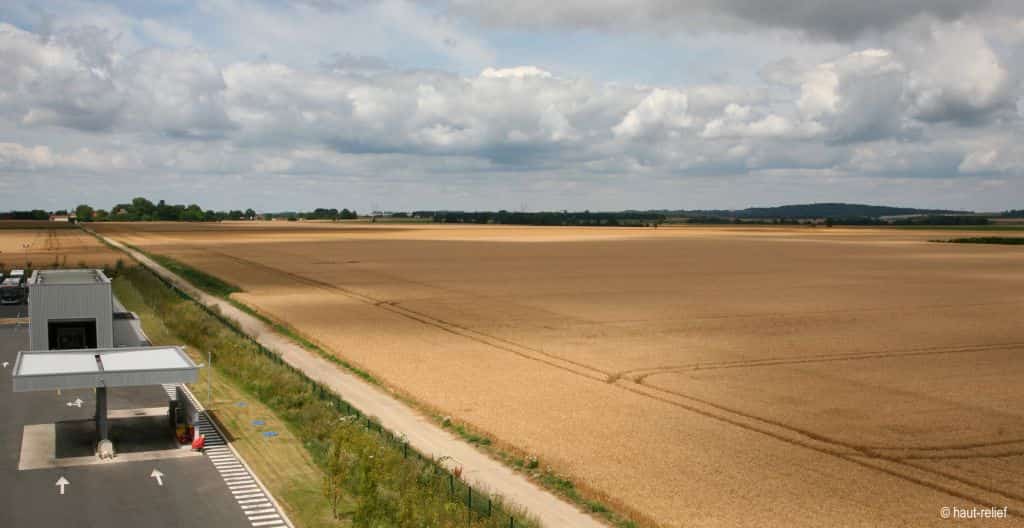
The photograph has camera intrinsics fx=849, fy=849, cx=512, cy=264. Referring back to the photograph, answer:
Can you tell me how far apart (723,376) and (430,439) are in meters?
20.8

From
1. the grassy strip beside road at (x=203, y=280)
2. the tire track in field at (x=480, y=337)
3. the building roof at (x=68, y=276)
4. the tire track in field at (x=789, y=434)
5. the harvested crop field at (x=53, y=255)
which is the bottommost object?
the tire track in field at (x=789, y=434)

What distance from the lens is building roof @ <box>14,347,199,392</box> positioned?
116 ft

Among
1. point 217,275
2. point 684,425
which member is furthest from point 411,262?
point 684,425

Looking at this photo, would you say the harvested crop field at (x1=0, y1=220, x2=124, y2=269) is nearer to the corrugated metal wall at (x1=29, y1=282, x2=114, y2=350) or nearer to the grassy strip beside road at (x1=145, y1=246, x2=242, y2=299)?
the grassy strip beside road at (x1=145, y1=246, x2=242, y2=299)

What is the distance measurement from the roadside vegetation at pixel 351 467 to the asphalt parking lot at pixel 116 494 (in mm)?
2589

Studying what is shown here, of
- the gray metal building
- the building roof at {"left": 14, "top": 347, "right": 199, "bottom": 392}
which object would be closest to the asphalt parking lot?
the building roof at {"left": 14, "top": 347, "right": 199, "bottom": 392}

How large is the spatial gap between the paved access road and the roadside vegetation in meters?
1.16

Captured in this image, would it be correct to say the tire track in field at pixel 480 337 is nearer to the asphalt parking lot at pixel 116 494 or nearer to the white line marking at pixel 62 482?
the asphalt parking lot at pixel 116 494

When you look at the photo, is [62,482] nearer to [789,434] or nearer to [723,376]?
[789,434]

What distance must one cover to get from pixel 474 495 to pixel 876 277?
325 feet

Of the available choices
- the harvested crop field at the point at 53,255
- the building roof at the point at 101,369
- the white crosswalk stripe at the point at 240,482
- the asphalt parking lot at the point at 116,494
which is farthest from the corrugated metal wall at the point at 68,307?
the harvested crop field at the point at 53,255

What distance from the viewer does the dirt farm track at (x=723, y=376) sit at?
32.0m

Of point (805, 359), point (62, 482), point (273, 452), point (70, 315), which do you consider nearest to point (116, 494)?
point (62, 482)

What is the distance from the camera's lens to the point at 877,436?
38.3m
